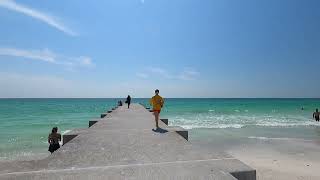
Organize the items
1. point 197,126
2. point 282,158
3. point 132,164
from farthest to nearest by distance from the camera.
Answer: point 197,126 < point 282,158 < point 132,164

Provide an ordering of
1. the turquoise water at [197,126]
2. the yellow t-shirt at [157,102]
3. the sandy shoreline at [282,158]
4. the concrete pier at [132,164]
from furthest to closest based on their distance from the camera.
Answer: the turquoise water at [197,126]
the sandy shoreline at [282,158]
the yellow t-shirt at [157,102]
the concrete pier at [132,164]

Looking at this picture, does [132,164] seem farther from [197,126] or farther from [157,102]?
[197,126]

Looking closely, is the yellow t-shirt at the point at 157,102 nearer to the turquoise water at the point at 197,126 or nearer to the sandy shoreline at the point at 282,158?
the sandy shoreline at the point at 282,158

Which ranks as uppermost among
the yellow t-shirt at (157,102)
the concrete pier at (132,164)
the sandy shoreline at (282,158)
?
the yellow t-shirt at (157,102)

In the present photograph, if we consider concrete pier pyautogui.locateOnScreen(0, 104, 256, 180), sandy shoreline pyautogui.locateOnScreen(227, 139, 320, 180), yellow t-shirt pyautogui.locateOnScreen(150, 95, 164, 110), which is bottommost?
sandy shoreline pyautogui.locateOnScreen(227, 139, 320, 180)

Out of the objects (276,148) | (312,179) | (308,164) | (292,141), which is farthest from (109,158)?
(292,141)

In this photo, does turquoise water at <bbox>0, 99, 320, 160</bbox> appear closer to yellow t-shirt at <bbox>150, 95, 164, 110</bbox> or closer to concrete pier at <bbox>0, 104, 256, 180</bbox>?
yellow t-shirt at <bbox>150, 95, 164, 110</bbox>

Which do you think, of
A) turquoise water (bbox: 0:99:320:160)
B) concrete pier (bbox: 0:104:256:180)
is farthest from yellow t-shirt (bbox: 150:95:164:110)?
turquoise water (bbox: 0:99:320:160)

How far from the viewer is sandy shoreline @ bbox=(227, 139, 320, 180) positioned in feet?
34.6

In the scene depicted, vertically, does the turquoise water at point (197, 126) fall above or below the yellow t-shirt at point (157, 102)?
below

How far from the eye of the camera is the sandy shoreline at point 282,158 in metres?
10.6

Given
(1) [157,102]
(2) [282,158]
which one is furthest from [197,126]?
(1) [157,102]

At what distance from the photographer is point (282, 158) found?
1330cm

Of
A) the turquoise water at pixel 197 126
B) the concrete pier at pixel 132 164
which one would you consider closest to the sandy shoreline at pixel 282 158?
the turquoise water at pixel 197 126
